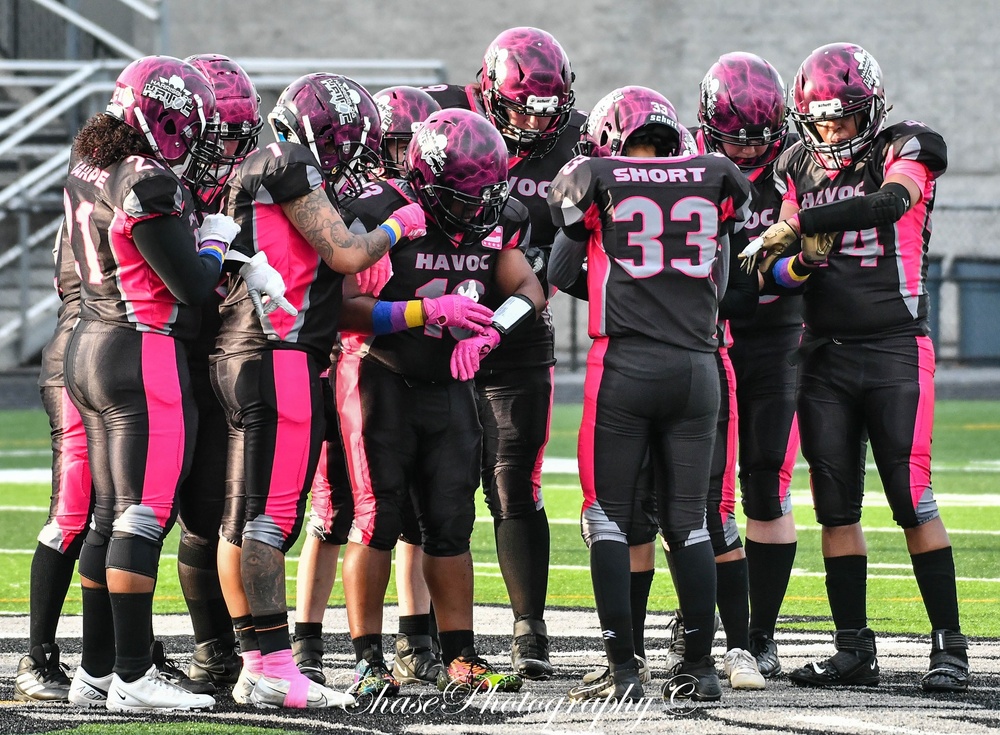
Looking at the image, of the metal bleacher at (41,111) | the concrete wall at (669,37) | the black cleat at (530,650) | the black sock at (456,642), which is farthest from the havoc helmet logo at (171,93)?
the concrete wall at (669,37)

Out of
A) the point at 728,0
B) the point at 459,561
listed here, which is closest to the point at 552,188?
the point at 459,561

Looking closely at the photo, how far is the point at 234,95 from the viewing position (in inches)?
213

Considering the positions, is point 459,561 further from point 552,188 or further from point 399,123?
point 399,123

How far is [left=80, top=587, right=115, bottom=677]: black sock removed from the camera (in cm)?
481

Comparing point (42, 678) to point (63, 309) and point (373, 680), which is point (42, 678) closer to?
point (373, 680)

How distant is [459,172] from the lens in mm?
5027

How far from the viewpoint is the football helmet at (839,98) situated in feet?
17.5

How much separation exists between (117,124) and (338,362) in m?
1.09

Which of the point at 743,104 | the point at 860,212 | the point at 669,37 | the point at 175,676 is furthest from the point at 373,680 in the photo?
the point at 669,37

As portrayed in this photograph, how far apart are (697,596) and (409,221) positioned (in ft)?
4.95

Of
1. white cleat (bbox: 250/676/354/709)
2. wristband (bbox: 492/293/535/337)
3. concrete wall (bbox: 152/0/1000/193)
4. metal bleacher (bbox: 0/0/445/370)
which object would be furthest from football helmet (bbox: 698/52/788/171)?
concrete wall (bbox: 152/0/1000/193)

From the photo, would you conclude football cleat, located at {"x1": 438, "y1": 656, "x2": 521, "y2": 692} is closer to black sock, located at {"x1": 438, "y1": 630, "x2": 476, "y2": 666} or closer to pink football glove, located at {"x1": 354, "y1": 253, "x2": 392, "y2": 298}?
black sock, located at {"x1": 438, "y1": 630, "x2": 476, "y2": 666}

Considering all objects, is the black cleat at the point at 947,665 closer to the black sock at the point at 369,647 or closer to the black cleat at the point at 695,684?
the black cleat at the point at 695,684

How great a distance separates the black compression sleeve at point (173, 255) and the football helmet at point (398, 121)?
1249 mm
